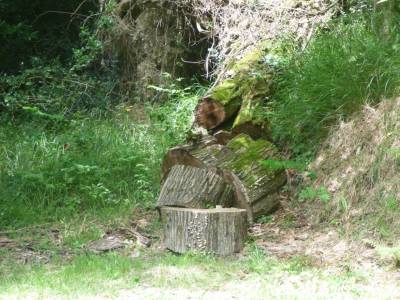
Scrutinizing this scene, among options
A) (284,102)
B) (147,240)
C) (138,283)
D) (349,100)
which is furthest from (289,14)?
(138,283)

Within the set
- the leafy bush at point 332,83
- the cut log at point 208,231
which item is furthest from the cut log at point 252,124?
the cut log at point 208,231

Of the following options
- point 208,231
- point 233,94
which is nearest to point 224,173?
point 208,231

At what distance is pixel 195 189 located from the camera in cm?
695

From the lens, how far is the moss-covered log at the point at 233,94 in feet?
27.8

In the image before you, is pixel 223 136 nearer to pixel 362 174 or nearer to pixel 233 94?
pixel 233 94

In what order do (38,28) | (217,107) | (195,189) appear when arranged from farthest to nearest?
1. (38,28)
2. (217,107)
3. (195,189)

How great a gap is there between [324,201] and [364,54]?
6.44ft

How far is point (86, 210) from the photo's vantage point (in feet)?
25.6

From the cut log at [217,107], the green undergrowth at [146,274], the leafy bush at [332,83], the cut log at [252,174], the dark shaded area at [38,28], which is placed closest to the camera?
the green undergrowth at [146,274]

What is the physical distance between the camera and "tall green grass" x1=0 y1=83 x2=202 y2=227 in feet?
25.8

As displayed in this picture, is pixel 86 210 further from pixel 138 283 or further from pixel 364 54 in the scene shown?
pixel 364 54

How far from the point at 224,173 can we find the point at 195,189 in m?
0.48

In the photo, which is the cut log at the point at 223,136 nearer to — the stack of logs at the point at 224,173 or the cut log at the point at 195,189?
the stack of logs at the point at 224,173

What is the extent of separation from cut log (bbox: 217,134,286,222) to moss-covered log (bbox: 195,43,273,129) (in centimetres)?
90
